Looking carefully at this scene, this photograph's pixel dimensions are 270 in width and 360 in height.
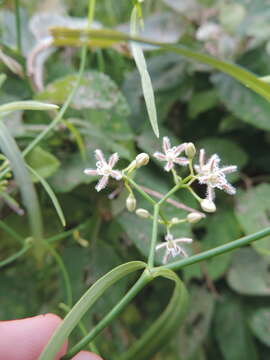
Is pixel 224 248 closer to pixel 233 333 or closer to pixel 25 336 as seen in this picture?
pixel 25 336

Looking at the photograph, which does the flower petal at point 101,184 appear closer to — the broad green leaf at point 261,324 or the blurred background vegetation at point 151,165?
the blurred background vegetation at point 151,165

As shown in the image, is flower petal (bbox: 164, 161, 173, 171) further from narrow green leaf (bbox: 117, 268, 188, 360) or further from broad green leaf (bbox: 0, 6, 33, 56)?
broad green leaf (bbox: 0, 6, 33, 56)

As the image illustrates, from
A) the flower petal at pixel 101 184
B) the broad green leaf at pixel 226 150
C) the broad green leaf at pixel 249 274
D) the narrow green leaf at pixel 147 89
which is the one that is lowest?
the broad green leaf at pixel 249 274

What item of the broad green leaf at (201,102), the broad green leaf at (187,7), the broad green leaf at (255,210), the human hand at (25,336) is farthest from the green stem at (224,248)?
the broad green leaf at (187,7)

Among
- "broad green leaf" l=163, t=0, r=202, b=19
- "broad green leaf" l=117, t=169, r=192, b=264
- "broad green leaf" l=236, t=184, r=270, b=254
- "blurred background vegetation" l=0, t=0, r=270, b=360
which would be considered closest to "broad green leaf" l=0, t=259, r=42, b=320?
"blurred background vegetation" l=0, t=0, r=270, b=360

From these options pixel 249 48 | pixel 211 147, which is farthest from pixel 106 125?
pixel 249 48

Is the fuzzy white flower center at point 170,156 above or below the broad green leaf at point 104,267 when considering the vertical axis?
above

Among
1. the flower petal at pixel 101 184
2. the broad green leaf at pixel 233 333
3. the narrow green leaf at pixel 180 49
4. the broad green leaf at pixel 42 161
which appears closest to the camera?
the narrow green leaf at pixel 180 49

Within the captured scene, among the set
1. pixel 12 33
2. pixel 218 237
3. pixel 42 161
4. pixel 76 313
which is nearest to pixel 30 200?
pixel 76 313
